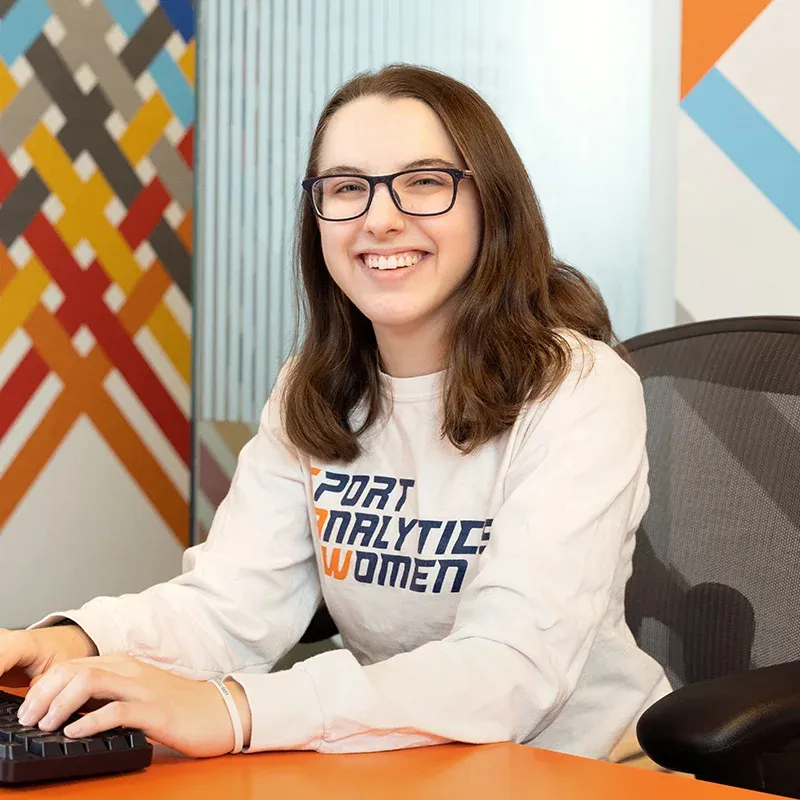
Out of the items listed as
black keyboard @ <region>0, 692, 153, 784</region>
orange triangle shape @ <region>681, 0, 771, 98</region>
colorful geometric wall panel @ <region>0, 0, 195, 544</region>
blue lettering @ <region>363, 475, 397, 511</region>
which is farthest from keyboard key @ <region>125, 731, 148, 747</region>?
colorful geometric wall panel @ <region>0, 0, 195, 544</region>

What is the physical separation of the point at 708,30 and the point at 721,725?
1451 mm

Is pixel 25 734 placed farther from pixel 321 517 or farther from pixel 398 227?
pixel 398 227

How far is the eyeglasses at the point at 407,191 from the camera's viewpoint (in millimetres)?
1241

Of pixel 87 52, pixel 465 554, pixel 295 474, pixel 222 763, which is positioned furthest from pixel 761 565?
pixel 87 52

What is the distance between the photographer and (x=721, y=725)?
0.90 meters

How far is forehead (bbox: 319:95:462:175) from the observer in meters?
1.24

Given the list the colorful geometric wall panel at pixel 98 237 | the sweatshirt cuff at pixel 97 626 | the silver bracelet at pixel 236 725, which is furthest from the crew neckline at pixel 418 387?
the colorful geometric wall panel at pixel 98 237

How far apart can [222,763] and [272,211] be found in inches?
79.8

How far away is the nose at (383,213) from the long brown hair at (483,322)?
0.10m

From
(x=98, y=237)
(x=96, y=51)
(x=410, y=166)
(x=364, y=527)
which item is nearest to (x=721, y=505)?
(x=364, y=527)

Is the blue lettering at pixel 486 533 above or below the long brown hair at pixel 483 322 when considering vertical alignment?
below

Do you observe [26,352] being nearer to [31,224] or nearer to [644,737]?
[31,224]

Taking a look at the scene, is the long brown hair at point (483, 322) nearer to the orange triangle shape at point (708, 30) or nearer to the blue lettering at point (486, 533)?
the blue lettering at point (486, 533)

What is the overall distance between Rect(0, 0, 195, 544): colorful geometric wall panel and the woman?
46.3 inches
